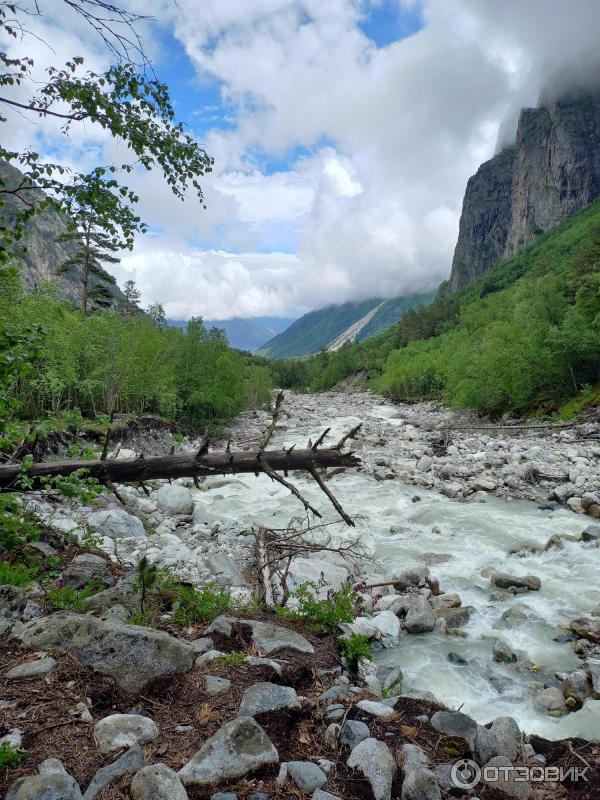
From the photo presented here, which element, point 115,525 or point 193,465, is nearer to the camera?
point 193,465

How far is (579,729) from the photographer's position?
5762 mm

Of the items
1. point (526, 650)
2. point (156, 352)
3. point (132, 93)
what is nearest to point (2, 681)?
point (132, 93)

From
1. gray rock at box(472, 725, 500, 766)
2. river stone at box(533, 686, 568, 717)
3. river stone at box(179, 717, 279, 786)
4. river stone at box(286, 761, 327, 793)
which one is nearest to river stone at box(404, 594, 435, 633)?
river stone at box(533, 686, 568, 717)

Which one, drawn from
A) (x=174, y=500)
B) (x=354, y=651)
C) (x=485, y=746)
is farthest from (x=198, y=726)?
(x=174, y=500)

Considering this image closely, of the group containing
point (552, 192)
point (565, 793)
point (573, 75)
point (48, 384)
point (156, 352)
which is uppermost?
point (573, 75)

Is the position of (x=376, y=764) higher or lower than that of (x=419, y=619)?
higher

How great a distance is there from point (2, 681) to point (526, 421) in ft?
115

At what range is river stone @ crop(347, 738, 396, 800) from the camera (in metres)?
3.41

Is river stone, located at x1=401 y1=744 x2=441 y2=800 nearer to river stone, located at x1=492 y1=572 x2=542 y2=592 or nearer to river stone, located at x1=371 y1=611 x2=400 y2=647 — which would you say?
river stone, located at x1=371 y1=611 x2=400 y2=647

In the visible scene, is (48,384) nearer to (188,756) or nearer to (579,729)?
(188,756)

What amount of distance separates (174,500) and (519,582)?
1129 cm

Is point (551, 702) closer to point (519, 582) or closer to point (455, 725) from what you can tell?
point (455, 725)

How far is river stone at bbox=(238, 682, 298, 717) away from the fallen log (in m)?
2.23

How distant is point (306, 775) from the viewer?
346cm
